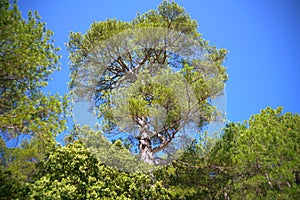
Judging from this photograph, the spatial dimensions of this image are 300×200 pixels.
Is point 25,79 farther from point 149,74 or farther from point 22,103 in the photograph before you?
point 149,74

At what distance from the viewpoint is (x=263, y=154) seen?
5.39m

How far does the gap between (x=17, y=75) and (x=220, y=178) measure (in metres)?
5.77

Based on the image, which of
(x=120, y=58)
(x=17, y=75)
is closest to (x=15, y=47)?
(x=17, y=75)

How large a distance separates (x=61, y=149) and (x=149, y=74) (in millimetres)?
2994

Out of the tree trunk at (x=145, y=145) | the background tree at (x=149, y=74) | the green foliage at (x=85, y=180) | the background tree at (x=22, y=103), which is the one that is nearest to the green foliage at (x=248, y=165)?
the tree trunk at (x=145, y=145)

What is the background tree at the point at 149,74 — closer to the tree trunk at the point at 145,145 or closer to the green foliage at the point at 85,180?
the tree trunk at the point at 145,145

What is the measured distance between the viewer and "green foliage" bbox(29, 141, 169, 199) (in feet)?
17.3

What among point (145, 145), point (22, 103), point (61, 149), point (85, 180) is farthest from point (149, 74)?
point (22, 103)

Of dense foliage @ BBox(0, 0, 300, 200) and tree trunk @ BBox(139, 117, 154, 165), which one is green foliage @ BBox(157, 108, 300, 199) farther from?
tree trunk @ BBox(139, 117, 154, 165)

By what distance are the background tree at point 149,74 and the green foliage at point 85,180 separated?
1.42 m

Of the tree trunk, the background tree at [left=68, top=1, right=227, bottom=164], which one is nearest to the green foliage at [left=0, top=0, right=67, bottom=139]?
the background tree at [left=68, top=1, right=227, bottom=164]

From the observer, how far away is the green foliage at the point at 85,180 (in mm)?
5281

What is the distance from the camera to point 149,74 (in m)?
7.21

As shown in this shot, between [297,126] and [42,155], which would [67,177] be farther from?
[297,126]
